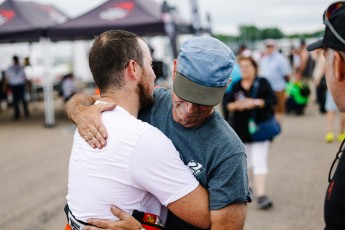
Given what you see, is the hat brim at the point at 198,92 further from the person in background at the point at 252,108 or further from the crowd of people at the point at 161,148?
the person in background at the point at 252,108

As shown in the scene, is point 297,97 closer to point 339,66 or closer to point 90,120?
point 90,120

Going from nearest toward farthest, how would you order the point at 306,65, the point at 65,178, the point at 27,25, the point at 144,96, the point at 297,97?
the point at 144,96, the point at 65,178, the point at 27,25, the point at 297,97, the point at 306,65

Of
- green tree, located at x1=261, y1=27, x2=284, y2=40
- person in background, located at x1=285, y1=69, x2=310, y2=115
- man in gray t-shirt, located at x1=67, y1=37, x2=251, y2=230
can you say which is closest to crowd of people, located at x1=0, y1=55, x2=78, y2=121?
person in background, located at x1=285, y1=69, x2=310, y2=115

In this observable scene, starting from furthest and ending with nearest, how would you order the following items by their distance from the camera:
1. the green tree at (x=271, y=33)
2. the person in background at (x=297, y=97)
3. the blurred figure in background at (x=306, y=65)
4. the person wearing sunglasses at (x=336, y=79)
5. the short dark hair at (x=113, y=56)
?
the green tree at (x=271, y=33) < the blurred figure in background at (x=306, y=65) < the person in background at (x=297, y=97) < the short dark hair at (x=113, y=56) < the person wearing sunglasses at (x=336, y=79)

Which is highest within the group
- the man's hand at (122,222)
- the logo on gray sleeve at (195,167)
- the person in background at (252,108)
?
the logo on gray sleeve at (195,167)

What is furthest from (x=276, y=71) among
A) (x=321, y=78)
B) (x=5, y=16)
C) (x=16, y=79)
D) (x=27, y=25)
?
(x=16, y=79)

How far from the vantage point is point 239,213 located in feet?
5.56

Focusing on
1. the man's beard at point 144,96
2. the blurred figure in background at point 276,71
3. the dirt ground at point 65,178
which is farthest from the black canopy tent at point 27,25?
the man's beard at point 144,96

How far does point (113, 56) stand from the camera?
6.21 feet

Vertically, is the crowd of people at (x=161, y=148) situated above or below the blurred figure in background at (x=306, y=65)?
above

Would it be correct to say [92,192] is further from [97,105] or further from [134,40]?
[134,40]

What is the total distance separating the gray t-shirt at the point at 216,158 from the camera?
1664 millimetres

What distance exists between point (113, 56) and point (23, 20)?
36.8ft

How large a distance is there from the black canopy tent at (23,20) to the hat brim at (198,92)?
10.6 m
